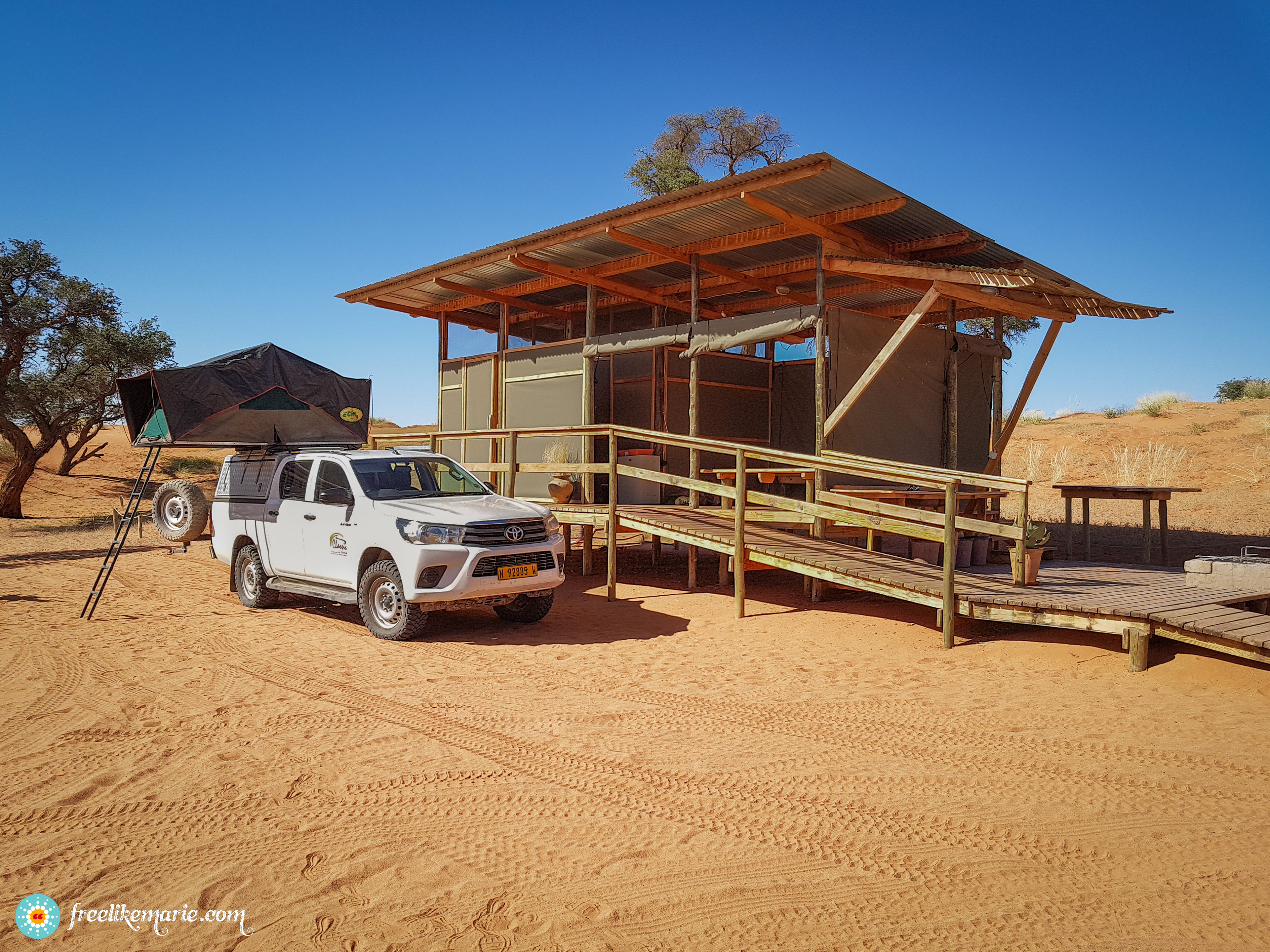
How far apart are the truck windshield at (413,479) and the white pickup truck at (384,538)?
2 centimetres

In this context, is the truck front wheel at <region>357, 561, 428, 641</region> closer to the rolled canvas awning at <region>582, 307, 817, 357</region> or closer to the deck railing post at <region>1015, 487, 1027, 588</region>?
the rolled canvas awning at <region>582, 307, 817, 357</region>

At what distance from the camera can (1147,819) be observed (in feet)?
12.7

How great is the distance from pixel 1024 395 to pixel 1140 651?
6075mm

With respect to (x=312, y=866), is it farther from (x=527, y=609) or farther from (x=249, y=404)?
(x=249, y=404)

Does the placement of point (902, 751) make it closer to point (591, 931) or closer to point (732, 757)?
point (732, 757)

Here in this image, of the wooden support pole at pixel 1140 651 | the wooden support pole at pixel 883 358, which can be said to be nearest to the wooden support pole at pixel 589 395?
the wooden support pole at pixel 883 358

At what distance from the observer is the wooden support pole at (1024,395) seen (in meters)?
11.2

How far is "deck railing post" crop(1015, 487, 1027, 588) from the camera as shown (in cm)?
759

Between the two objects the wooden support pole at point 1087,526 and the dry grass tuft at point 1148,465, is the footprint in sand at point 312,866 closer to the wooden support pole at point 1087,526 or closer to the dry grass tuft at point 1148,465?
the wooden support pole at point 1087,526

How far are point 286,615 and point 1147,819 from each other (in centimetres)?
848

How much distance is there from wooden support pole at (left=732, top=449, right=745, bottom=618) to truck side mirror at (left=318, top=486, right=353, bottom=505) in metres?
4.12

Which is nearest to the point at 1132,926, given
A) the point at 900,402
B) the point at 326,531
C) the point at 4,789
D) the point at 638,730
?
the point at 638,730

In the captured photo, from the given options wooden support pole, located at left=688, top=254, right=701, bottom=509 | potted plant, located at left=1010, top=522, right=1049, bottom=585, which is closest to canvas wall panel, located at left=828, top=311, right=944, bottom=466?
A: wooden support pole, located at left=688, top=254, right=701, bottom=509

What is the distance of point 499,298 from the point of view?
15.1 meters
